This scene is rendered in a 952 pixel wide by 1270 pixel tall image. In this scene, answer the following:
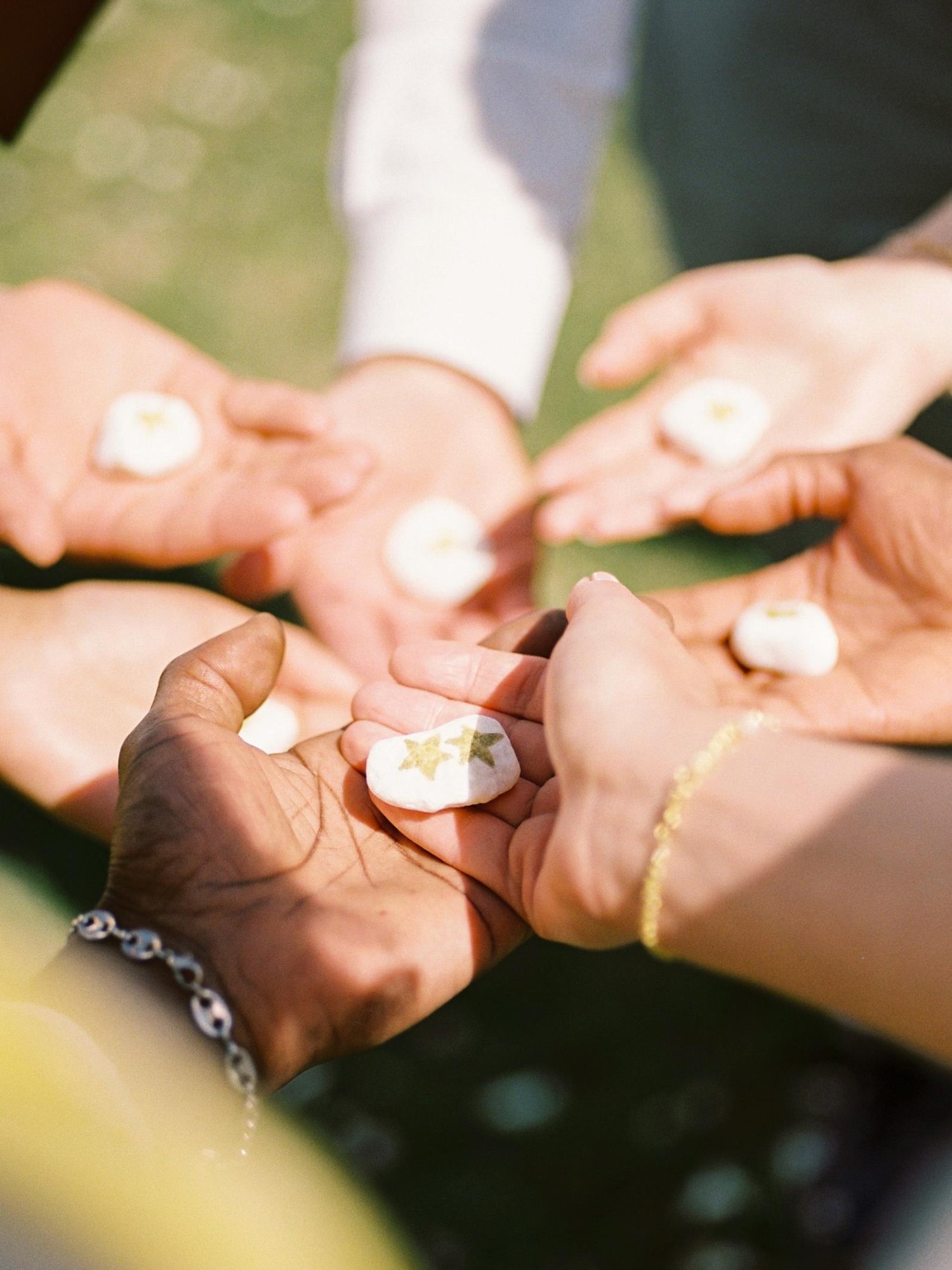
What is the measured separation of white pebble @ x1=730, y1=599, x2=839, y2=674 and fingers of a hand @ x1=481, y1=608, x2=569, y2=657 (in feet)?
1.73

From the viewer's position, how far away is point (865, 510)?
83.8 inches

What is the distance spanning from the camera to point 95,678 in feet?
7.27

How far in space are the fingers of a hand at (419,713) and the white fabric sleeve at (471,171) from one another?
4.60 ft

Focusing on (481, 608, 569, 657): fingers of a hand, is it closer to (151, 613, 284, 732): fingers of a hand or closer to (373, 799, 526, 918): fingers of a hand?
(373, 799, 526, 918): fingers of a hand

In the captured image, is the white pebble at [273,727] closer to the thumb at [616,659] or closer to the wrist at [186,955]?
the wrist at [186,955]

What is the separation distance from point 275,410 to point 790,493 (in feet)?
4.40

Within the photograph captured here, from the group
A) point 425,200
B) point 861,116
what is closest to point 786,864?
point 425,200

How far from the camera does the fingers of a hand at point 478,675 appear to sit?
5.80ft

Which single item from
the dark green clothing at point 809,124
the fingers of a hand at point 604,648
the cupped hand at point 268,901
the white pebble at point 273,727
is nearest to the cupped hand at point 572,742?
the fingers of a hand at point 604,648

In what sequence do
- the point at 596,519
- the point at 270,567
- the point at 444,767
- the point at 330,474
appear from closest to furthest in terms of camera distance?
the point at 444,767 → the point at 330,474 → the point at 596,519 → the point at 270,567

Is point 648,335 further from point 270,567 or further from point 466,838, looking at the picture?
point 466,838

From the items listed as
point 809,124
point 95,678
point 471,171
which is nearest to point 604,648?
point 95,678

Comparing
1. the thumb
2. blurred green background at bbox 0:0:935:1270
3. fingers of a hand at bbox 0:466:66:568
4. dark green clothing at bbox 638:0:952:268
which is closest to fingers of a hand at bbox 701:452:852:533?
the thumb

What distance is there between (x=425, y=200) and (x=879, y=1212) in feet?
10.0
